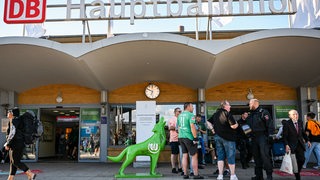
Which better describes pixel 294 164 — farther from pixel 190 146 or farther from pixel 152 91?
pixel 152 91

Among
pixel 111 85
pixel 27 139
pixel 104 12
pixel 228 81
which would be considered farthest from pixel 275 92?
pixel 27 139

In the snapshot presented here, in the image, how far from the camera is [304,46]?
9.50 meters

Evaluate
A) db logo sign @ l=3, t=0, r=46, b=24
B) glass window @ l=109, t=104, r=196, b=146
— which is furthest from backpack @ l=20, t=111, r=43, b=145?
glass window @ l=109, t=104, r=196, b=146

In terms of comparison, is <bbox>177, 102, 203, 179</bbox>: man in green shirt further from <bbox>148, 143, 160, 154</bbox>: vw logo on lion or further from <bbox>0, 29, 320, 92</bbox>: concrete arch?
<bbox>0, 29, 320, 92</bbox>: concrete arch

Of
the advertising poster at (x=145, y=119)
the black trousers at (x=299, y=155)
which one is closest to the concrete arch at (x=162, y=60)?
the advertising poster at (x=145, y=119)

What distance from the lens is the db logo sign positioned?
1018 cm

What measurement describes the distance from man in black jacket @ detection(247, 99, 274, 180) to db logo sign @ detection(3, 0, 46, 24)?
684 cm

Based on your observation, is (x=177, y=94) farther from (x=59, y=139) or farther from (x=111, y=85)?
(x=59, y=139)

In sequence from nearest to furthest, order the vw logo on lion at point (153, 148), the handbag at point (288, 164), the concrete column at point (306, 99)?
the handbag at point (288, 164) → the vw logo on lion at point (153, 148) → the concrete column at point (306, 99)

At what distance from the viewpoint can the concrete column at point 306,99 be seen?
12281 millimetres

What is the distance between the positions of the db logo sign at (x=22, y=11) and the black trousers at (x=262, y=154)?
7.08 meters

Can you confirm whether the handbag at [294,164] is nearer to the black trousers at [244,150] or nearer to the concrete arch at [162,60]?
the black trousers at [244,150]

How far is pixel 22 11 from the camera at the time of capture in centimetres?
1020

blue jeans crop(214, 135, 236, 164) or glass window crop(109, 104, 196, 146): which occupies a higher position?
glass window crop(109, 104, 196, 146)
